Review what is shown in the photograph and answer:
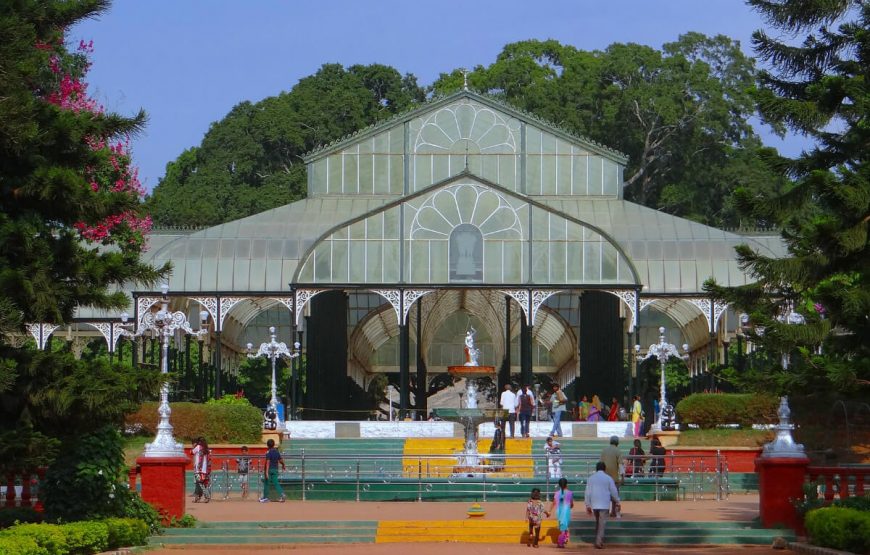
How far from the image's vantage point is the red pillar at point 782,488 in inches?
1017

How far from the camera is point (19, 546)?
19797 mm

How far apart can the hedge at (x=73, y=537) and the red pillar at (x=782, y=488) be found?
925 centimetres

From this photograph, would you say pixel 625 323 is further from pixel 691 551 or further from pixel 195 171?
pixel 195 171

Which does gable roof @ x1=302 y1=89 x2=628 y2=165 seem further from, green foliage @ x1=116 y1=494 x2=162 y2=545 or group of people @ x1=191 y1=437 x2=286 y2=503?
green foliage @ x1=116 y1=494 x2=162 y2=545

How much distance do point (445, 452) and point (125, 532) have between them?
17.1 meters

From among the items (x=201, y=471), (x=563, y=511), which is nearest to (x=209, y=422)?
(x=201, y=471)

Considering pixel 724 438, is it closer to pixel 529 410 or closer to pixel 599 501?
pixel 529 410

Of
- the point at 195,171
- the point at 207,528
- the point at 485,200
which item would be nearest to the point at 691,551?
the point at 207,528

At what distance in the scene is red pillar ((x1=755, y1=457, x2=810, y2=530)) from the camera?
25844 mm

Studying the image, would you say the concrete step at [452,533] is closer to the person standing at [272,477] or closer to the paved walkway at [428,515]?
the paved walkway at [428,515]

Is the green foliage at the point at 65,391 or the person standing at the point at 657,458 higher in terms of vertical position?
the green foliage at the point at 65,391

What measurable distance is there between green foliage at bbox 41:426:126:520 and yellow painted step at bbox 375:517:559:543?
13.7ft

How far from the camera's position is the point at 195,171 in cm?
8712

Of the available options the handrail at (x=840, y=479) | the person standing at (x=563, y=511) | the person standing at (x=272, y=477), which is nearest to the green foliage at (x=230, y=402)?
the person standing at (x=272, y=477)
